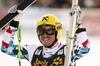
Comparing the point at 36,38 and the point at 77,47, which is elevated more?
the point at 36,38

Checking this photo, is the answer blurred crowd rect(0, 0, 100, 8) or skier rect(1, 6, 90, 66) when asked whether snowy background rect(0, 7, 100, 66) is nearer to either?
blurred crowd rect(0, 0, 100, 8)

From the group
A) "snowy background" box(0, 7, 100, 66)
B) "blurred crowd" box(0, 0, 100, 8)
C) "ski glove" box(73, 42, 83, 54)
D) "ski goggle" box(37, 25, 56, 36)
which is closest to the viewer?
"ski glove" box(73, 42, 83, 54)

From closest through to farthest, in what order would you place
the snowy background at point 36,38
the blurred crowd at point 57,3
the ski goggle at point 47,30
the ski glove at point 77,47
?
the ski glove at point 77,47 < the ski goggle at point 47,30 < the snowy background at point 36,38 < the blurred crowd at point 57,3

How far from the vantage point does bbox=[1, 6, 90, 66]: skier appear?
11.6 feet

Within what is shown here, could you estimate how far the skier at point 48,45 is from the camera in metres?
3.52

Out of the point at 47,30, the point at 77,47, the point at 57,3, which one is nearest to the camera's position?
the point at 77,47

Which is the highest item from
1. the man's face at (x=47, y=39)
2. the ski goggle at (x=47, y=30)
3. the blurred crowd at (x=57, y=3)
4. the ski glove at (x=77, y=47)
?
Result: the blurred crowd at (x=57, y=3)

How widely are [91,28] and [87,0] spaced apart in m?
1.75

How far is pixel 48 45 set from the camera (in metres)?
3.70

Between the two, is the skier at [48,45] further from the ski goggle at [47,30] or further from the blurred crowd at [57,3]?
the blurred crowd at [57,3]

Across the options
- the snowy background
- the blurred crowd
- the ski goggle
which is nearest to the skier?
the ski goggle

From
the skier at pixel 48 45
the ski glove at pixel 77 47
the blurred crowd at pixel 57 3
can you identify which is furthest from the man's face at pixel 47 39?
the blurred crowd at pixel 57 3

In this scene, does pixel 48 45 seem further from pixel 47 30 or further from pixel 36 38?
pixel 36 38

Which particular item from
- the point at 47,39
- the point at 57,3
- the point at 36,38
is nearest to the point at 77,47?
the point at 47,39
